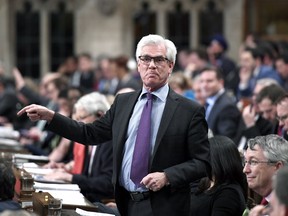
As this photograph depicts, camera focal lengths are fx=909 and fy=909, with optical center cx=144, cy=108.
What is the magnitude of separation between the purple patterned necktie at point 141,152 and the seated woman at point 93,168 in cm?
160

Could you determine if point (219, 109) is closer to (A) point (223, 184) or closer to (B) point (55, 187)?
(B) point (55, 187)

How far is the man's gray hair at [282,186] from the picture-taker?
3.73 metres

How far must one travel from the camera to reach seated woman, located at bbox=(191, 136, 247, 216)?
550cm

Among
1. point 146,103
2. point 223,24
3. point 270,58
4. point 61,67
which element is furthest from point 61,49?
point 146,103

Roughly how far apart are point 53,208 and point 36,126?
263 inches

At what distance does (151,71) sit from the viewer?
5129 millimetres

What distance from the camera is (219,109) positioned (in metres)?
8.58

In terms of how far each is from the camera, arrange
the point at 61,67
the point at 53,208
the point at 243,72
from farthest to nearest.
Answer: the point at 61,67
the point at 243,72
the point at 53,208

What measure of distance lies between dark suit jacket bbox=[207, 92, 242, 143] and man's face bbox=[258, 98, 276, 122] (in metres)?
0.63

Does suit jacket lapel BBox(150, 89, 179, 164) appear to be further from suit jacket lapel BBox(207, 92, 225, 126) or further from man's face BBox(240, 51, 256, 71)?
man's face BBox(240, 51, 256, 71)

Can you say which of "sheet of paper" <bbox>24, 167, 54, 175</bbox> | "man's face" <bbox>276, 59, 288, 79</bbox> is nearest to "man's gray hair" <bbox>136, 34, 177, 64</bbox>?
"sheet of paper" <bbox>24, 167, 54, 175</bbox>

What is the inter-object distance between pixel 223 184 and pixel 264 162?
54 cm

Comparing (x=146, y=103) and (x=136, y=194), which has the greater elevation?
(x=146, y=103)

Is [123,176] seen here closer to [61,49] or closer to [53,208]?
[53,208]
